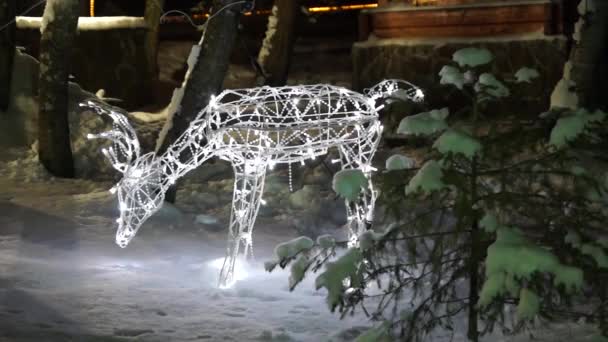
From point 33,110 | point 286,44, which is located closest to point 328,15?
point 286,44

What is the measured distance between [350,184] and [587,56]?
22.8ft

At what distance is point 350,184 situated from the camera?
4430mm

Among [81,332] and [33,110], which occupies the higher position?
[33,110]

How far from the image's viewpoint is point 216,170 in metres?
12.6

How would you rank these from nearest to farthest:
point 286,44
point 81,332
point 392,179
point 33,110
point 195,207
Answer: point 392,179 → point 81,332 → point 195,207 → point 33,110 → point 286,44

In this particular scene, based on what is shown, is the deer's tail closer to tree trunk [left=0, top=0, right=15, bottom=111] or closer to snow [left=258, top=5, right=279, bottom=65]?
tree trunk [left=0, top=0, right=15, bottom=111]

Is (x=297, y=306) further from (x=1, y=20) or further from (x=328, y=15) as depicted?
(x=328, y=15)

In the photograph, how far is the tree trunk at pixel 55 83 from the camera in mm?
11289

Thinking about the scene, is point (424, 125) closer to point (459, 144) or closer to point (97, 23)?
point (459, 144)

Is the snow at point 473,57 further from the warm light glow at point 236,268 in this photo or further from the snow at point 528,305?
the warm light glow at point 236,268

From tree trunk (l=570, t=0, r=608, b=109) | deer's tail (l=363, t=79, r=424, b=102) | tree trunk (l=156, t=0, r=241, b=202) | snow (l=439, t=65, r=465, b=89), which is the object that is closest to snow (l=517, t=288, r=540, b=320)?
snow (l=439, t=65, r=465, b=89)

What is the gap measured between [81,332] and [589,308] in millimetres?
3904

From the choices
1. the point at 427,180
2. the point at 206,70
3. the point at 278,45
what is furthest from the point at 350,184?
the point at 278,45

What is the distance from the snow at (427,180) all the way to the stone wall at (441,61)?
330 inches
